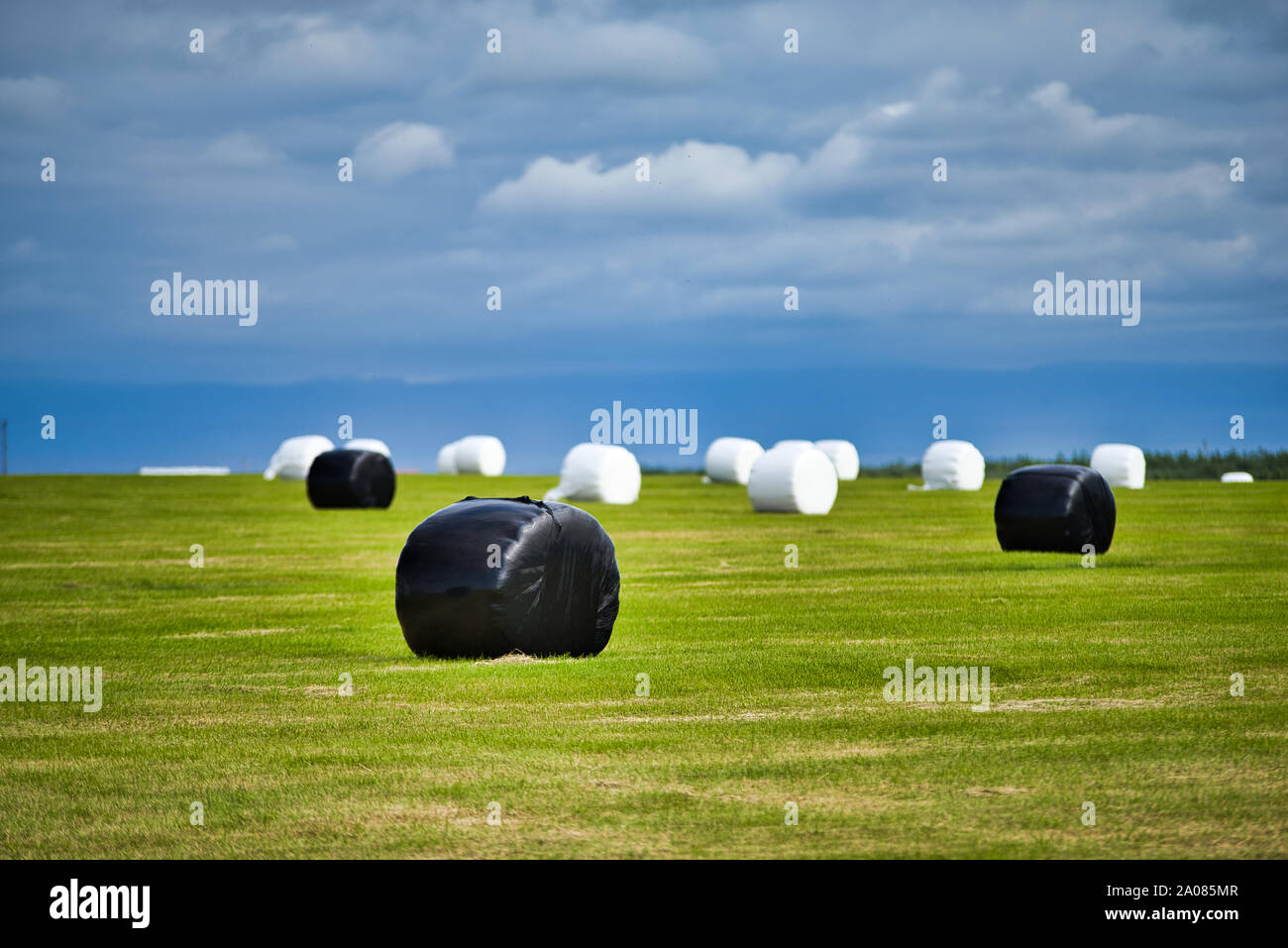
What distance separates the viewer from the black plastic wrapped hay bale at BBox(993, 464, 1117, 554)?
26.8 metres

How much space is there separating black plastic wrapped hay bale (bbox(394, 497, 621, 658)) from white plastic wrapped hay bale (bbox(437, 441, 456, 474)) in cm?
8358

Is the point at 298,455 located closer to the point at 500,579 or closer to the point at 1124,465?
the point at 1124,465

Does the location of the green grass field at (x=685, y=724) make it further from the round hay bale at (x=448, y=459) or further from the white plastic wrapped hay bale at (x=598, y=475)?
the round hay bale at (x=448, y=459)

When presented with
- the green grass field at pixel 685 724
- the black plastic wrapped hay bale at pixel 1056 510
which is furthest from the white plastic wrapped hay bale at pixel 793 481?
the green grass field at pixel 685 724

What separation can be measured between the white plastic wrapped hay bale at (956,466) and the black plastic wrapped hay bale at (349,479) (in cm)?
2582

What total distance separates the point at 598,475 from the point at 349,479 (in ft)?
27.2

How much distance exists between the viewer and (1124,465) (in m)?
61.3

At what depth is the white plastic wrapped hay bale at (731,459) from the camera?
7069 cm

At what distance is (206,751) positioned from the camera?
10.7 metres

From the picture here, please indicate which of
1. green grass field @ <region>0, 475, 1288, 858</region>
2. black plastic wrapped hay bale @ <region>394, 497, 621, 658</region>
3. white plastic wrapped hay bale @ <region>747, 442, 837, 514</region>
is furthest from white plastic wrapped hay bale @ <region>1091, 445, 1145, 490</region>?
black plastic wrapped hay bale @ <region>394, 497, 621, 658</region>

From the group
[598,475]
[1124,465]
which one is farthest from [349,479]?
[1124,465]

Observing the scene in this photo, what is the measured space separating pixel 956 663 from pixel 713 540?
741 inches
